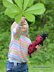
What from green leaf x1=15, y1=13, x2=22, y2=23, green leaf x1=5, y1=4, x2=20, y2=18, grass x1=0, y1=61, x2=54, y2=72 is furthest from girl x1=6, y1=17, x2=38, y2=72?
grass x1=0, y1=61, x2=54, y2=72

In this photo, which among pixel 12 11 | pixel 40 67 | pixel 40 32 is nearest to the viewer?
pixel 12 11

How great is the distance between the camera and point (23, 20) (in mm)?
4656

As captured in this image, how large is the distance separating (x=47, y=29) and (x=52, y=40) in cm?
69

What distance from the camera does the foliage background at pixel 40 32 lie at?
8549mm

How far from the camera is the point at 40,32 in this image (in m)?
10.2

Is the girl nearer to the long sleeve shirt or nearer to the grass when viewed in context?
the long sleeve shirt

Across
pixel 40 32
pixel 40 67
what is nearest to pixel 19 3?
pixel 40 67

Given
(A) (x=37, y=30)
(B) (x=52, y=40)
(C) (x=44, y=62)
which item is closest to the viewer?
(C) (x=44, y=62)

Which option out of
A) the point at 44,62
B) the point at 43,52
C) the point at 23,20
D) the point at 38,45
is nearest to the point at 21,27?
the point at 23,20

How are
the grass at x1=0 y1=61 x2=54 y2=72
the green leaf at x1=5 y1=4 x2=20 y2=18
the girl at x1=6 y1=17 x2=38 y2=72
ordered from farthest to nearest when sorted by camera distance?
the grass at x1=0 y1=61 x2=54 y2=72
the girl at x1=6 y1=17 x2=38 y2=72
the green leaf at x1=5 y1=4 x2=20 y2=18

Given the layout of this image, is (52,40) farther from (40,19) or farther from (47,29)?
(40,19)

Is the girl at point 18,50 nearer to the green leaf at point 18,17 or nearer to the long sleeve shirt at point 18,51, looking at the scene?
the long sleeve shirt at point 18,51

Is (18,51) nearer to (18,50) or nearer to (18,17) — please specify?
(18,50)

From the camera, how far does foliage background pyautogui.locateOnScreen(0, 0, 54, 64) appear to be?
8549mm
